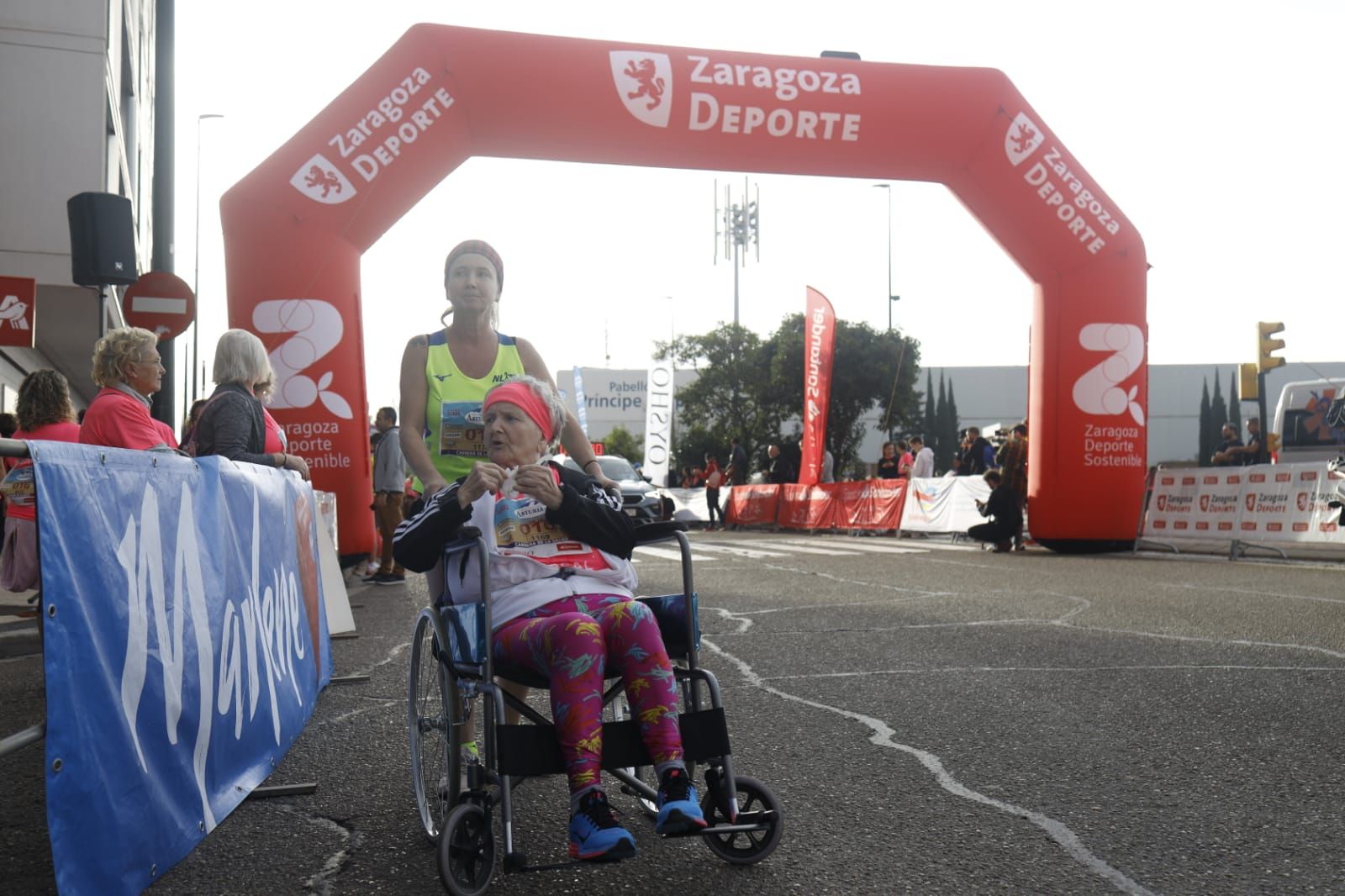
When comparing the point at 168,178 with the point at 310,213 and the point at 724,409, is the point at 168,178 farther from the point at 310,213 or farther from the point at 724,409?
the point at 724,409

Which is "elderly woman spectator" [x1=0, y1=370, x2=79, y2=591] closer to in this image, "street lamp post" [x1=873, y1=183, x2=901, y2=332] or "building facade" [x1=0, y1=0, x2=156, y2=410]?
"building facade" [x1=0, y1=0, x2=156, y2=410]

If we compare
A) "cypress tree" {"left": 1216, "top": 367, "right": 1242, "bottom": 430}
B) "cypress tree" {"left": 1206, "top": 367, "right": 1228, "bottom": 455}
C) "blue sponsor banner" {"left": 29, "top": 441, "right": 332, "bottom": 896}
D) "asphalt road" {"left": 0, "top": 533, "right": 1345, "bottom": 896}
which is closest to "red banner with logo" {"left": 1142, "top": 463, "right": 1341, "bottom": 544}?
"asphalt road" {"left": 0, "top": 533, "right": 1345, "bottom": 896}

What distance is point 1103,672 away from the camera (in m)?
6.22

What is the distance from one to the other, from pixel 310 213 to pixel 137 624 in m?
9.84

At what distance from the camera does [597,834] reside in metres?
2.93

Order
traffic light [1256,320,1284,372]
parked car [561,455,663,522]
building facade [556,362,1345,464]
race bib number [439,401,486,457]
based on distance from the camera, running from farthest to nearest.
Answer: building facade [556,362,1345,464] → parked car [561,455,663,522] → traffic light [1256,320,1284,372] → race bib number [439,401,486,457]

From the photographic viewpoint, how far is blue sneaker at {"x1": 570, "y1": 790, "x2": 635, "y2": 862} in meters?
2.91

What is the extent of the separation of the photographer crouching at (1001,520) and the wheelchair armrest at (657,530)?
12.9m

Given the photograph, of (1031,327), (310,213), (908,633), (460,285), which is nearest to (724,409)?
(1031,327)

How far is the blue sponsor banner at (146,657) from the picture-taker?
8.38 feet

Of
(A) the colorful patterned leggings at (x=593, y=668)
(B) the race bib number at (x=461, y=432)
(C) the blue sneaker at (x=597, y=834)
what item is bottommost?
(C) the blue sneaker at (x=597, y=834)

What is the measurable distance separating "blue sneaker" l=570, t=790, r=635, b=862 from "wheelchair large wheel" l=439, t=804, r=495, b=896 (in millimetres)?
227

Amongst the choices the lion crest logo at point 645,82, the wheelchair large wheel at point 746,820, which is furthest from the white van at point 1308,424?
the wheelchair large wheel at point 746,820

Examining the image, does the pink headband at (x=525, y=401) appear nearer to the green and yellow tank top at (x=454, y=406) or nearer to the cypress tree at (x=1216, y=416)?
the green and yellow tank top at (x=454, y=406)
